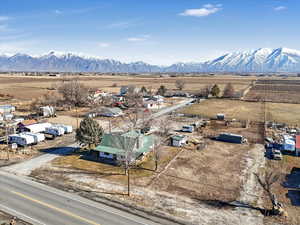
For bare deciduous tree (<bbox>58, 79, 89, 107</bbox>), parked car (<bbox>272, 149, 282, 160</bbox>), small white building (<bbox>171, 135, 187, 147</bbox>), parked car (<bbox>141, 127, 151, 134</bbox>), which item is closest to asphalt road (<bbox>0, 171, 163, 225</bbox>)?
small white building (<bbox>171, 135, 187, 147</bbox>)

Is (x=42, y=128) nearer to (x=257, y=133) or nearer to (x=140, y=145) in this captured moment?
(x=140, y=145)

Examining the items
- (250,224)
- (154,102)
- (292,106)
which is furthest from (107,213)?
(292,106)

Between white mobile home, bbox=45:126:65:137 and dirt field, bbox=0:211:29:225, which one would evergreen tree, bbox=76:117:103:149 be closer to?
white mobile home, bbox=45:126:65:137

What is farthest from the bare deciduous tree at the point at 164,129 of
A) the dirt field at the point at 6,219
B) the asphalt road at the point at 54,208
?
the dirt field at the point at 6,219

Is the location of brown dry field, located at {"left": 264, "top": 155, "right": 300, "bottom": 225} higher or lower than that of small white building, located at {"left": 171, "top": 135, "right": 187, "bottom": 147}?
lower

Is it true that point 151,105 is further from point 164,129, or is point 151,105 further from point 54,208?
point 54,208

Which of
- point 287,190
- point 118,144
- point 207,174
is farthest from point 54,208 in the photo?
point 287,190

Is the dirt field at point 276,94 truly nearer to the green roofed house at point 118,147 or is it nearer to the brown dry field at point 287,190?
the brown dry field at point 287,190
